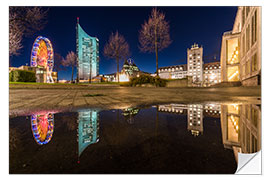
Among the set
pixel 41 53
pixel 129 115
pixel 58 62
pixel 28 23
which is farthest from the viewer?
pixel 58 62

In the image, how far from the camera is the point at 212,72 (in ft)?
227

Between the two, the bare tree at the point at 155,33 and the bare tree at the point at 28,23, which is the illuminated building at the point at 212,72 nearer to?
the bare tree at the point at 155,33

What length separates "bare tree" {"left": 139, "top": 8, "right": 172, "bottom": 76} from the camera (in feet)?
50.1

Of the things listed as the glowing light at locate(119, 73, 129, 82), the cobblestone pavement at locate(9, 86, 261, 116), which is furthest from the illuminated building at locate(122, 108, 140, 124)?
the glowing light at locate(119, 73, 129, 82)

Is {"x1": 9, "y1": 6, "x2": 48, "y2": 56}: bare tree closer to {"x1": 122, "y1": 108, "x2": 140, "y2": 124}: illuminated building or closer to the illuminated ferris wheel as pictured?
{"x1": 122, "y1": 108, "x2": 140, "y2": 124}: illuminated building

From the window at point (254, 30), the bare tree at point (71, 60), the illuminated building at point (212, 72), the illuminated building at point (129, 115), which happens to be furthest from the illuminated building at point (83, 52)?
the illuminated building at point (212, 72)

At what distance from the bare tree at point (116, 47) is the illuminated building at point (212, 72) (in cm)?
6039

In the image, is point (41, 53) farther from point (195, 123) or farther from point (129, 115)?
point (195, 123)

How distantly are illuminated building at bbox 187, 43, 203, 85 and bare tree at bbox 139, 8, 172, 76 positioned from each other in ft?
196

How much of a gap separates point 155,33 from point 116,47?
33.8ft

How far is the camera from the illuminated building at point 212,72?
67.1 meters

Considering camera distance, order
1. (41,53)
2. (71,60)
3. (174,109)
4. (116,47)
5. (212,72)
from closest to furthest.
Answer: (174,109)
(41,53)
(116,47)
(71,60)
(212,72)

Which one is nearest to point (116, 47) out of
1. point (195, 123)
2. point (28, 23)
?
point (28, 23)
